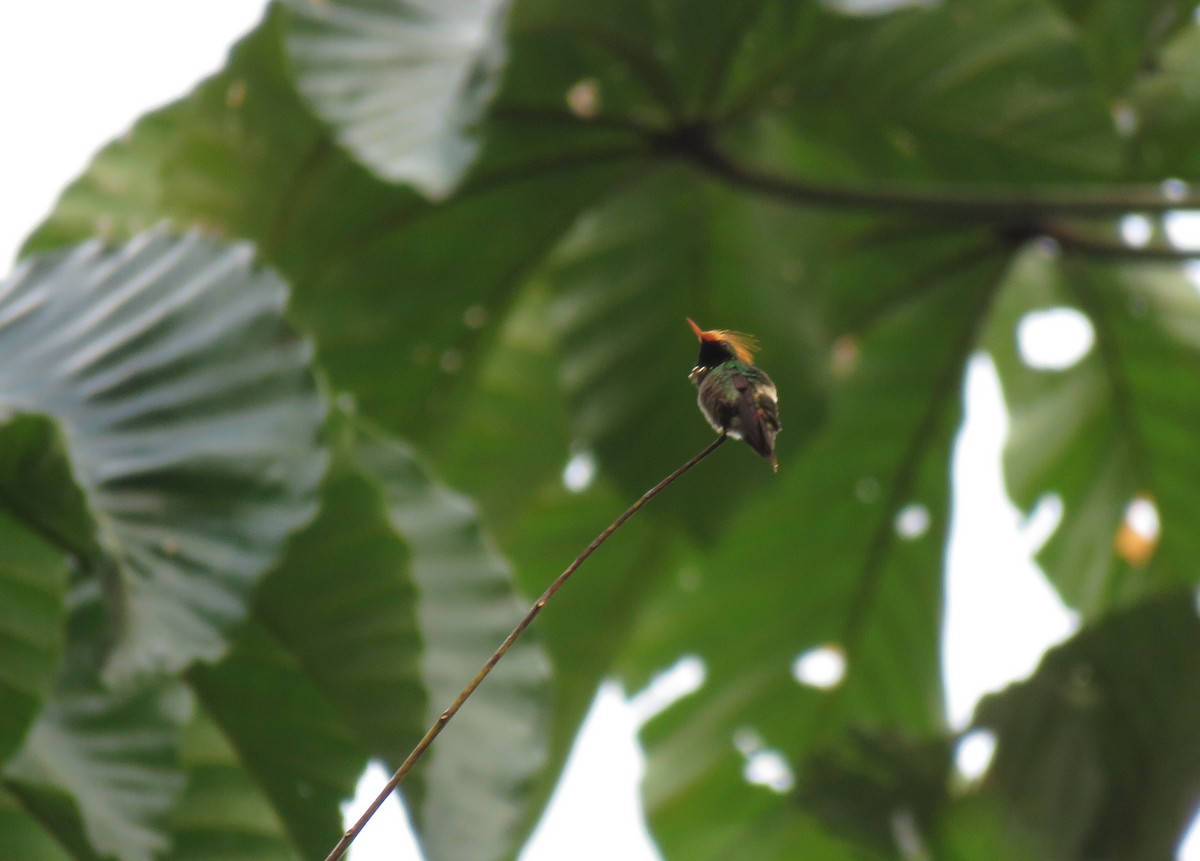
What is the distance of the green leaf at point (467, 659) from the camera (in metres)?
1.42

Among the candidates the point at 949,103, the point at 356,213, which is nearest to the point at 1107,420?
the point at 949,103

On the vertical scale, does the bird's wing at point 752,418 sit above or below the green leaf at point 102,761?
above

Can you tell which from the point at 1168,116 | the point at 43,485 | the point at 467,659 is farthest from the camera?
the point at 1168,116

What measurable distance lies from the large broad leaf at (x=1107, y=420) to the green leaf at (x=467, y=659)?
1261 mm

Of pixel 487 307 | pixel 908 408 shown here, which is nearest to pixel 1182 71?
pixel 908 408

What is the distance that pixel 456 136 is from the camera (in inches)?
62.3

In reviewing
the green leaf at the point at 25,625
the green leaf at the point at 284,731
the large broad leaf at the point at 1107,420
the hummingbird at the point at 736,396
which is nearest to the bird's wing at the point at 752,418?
the hummingbird at the point at 736,396

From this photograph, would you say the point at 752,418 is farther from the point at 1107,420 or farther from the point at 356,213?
the point at 1107,420

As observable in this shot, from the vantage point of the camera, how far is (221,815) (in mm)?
1428

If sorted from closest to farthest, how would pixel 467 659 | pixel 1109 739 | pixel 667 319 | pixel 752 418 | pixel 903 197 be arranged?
1. pixel 752 418
2. pixel 467 659
3. pixel 1109 739
4. pixel 903 197
5. pixel 667 319

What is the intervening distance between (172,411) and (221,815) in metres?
0.40

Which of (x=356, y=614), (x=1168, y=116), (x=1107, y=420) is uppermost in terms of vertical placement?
(x=1168, y=116)

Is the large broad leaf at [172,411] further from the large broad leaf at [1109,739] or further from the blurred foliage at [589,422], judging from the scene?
the large broad leaf at [1109,739]

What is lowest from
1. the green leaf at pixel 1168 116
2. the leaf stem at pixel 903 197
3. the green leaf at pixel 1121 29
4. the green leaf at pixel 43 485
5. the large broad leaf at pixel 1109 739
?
the green leaf at pixel 43 485
